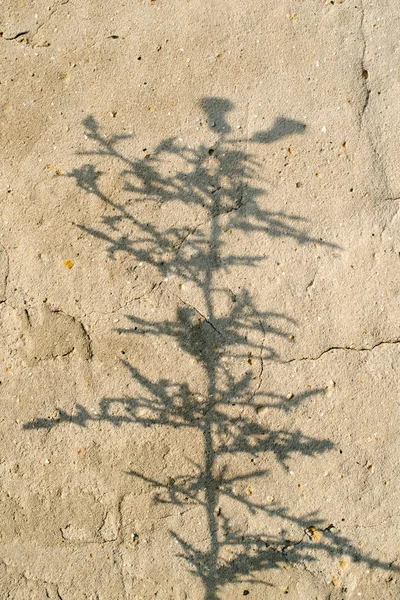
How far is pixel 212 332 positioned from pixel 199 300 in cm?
22

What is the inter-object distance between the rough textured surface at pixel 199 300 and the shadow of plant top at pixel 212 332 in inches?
0.5

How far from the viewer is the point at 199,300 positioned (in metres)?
3.48

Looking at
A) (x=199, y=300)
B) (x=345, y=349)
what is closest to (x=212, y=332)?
(x=199, y=300)

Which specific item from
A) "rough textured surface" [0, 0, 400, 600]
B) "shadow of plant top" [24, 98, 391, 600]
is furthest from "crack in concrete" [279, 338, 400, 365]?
"shadow of plant top" [24, 98, 391, 600]

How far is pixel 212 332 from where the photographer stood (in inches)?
137

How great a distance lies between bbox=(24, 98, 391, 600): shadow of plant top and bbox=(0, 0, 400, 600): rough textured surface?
13mm

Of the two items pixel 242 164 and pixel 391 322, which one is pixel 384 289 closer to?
pixel 391 322

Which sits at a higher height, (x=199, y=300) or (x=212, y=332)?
(x=199, y=300)

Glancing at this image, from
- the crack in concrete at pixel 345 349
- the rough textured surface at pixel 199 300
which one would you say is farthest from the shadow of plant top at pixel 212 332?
the crack in concrete at pixel 345 349

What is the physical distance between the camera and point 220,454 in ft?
11.3

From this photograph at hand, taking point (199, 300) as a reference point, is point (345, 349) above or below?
below

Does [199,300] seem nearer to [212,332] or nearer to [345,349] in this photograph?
[212,332]

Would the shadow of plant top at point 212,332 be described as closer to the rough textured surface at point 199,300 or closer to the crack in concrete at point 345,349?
the rough textured surface at point 199,300

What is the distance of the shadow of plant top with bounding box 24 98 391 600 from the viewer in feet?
11.2
